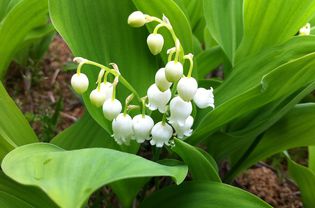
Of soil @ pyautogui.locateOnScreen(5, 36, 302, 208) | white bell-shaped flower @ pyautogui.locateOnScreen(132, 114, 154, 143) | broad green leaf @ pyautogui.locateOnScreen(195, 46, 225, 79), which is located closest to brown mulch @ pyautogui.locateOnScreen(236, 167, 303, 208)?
soil @ pyautogui.locateOnScreen(5, 36, 302, 208)

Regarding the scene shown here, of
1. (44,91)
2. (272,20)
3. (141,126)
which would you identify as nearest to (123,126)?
(141,126)

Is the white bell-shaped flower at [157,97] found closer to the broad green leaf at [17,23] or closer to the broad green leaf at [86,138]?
the broad green leaf at [86,138]

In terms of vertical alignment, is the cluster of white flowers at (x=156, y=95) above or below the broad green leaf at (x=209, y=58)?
above

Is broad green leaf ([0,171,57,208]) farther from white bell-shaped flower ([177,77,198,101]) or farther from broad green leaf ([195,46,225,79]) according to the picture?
broad green leaf ([195,46,225,79])

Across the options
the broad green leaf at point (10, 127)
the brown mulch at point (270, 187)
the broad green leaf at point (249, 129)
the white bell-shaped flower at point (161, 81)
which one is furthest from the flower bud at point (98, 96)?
the brown mulch at point (270, 187)

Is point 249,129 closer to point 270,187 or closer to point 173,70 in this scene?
point 173,70
